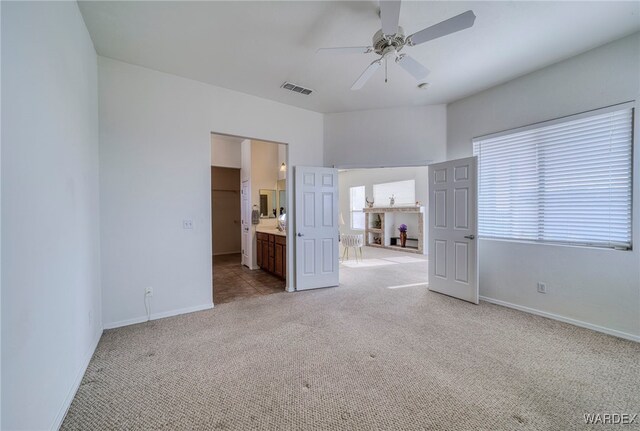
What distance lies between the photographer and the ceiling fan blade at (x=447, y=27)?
172 cm

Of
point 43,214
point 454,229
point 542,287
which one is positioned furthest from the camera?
point 454,229

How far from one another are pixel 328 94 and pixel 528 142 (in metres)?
2.74

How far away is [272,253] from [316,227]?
130 centimetres

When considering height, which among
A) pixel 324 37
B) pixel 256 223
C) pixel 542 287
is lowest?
pixel 542 287

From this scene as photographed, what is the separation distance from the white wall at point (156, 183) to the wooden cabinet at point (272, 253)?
1.45 meters

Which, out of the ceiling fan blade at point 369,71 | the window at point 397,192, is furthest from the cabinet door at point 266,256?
the window at point 397,192

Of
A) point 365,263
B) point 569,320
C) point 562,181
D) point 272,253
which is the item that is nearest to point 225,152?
point 272,253

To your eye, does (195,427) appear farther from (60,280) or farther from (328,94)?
(328,94)

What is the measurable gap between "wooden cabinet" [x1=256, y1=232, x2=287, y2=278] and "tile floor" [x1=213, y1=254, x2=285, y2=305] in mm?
169

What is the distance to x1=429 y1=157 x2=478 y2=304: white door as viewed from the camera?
3.48 metres

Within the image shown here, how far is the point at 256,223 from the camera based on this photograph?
564 centimetres

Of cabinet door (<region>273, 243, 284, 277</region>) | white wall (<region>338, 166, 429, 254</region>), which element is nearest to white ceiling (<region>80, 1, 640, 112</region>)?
cabinet door (<region>273, 243, 284, 277</region>)

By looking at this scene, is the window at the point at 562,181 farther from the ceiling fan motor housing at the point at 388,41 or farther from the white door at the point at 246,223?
the white door at the point at 246,223

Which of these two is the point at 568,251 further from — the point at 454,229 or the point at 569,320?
the point at 454,229
